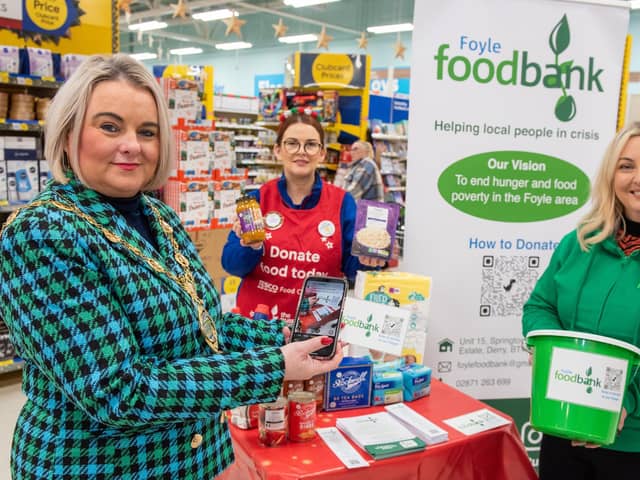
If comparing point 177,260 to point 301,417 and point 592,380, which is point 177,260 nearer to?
point 301,417

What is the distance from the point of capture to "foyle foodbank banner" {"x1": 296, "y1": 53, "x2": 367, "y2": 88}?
862 cm

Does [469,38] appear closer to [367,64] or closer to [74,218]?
[74,218]

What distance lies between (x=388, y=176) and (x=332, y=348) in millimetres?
9079

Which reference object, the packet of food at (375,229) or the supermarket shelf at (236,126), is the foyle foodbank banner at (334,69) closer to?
the supermarket shelf at (236,126)

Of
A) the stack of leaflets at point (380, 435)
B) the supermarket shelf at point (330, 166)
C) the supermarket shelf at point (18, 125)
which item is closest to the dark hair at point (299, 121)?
the stack of leaflets at point (380, 435)

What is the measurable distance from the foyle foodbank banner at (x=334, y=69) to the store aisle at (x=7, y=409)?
6149mm

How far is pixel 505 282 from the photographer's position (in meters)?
2.69

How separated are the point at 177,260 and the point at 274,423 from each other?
65 cm

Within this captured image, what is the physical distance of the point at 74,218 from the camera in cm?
108

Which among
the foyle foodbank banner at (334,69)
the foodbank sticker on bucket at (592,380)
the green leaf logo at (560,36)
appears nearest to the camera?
the foodbank sticker on bucket at (592,380)

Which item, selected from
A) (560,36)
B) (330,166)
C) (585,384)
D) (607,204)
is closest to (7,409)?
(585,384)

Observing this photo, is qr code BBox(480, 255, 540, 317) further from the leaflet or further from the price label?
the price label

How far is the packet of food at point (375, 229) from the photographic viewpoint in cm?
230

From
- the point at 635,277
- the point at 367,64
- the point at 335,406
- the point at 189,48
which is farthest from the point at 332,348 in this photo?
the point at 189,48
